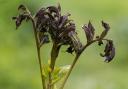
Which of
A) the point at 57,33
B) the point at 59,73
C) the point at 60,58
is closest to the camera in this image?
the point at 57,33

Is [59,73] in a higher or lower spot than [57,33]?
lower

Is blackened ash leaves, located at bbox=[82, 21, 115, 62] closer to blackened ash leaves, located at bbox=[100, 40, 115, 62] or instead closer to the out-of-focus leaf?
blackened ash leaves, located at bbox=[100, 40, 115, 62]

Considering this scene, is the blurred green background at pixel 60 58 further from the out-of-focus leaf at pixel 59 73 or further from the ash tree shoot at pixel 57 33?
the ash tree shoot at pixel 57 33

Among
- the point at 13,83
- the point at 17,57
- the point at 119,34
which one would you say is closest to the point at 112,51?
the point at 13,83

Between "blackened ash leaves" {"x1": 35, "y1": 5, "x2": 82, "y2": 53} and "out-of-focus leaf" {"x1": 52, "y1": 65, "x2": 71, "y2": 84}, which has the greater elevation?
"blackened ash leaves" {"x1": 35, "y1": 5, "x2": 82, "y2": 53}

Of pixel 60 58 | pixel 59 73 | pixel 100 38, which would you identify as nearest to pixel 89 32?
pixel 100 38

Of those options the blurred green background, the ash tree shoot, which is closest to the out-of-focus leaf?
the ash tree shoot

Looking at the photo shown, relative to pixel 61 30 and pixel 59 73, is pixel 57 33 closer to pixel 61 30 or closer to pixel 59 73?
pixel 61 30

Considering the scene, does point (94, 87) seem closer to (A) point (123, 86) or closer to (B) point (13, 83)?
(A) point (123, 86)
